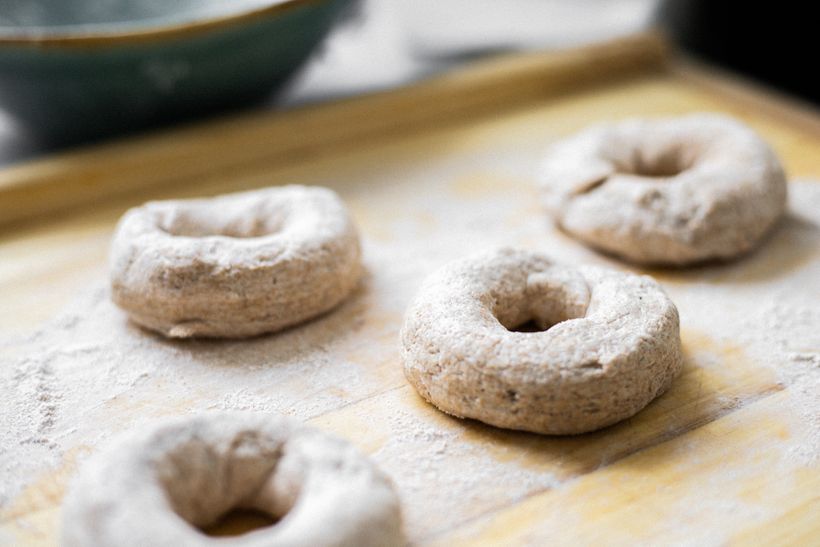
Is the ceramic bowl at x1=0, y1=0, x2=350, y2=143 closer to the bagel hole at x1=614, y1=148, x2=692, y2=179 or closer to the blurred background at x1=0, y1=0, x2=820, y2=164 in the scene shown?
the blurred background at x1=0, y1=0, x2=820, y2=164

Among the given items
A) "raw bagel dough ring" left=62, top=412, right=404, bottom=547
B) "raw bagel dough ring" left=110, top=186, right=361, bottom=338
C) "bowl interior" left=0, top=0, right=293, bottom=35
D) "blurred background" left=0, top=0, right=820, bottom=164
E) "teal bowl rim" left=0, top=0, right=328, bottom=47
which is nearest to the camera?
"raw bagel dough ring" left=62, top=412, right=404, bottom=547

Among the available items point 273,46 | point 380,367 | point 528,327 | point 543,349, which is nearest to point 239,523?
point 380,367

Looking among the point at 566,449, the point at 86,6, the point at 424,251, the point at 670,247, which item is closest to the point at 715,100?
the point at 670,247

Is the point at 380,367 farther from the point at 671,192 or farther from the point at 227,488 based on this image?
the point at 671,192

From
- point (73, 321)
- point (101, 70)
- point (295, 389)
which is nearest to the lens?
point (295, 389)

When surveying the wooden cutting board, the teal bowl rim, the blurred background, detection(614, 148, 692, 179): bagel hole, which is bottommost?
the wooden cutting board

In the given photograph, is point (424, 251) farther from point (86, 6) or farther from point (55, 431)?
point (86, 6)

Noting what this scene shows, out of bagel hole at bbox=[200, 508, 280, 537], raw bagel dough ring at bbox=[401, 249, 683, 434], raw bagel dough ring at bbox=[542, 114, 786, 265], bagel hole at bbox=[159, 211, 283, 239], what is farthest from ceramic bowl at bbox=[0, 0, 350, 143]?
bagel hole at bbox=[200, 508, 280, 537]
